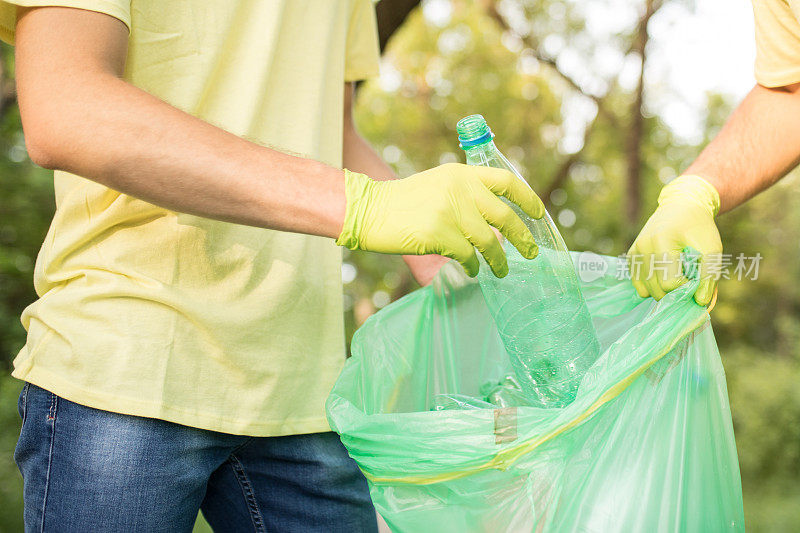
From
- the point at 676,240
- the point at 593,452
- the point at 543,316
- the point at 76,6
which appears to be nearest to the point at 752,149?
the point at 676,240

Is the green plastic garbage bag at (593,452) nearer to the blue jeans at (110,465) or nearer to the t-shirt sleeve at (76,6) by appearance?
the blue jeans at (110,465)

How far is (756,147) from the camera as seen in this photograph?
138cm

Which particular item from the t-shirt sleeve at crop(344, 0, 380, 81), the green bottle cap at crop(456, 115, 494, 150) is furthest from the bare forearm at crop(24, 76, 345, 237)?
the t-shirt sleeve at crop(344, 0, 380, 81)

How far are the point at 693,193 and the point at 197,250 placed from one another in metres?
0.90

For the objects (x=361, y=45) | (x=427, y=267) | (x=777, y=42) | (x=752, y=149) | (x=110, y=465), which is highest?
(x=777, y=42)

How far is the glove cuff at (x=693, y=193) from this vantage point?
1251 mm

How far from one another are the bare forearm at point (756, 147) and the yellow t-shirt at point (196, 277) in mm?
805

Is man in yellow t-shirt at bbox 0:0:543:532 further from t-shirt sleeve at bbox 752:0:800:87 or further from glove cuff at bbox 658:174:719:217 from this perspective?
t-shirt sleeve at bbox 752:0:800:87

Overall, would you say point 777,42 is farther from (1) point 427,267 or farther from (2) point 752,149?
(1) point 427,267

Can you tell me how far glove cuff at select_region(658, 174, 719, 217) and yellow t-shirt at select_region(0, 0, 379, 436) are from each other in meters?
0.67

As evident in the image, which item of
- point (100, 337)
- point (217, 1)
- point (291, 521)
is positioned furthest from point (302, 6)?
point (291, 521)

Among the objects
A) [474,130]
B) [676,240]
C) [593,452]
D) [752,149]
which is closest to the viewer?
[593,452]

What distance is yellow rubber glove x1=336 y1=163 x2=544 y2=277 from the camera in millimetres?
910

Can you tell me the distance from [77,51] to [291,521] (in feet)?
2.84
